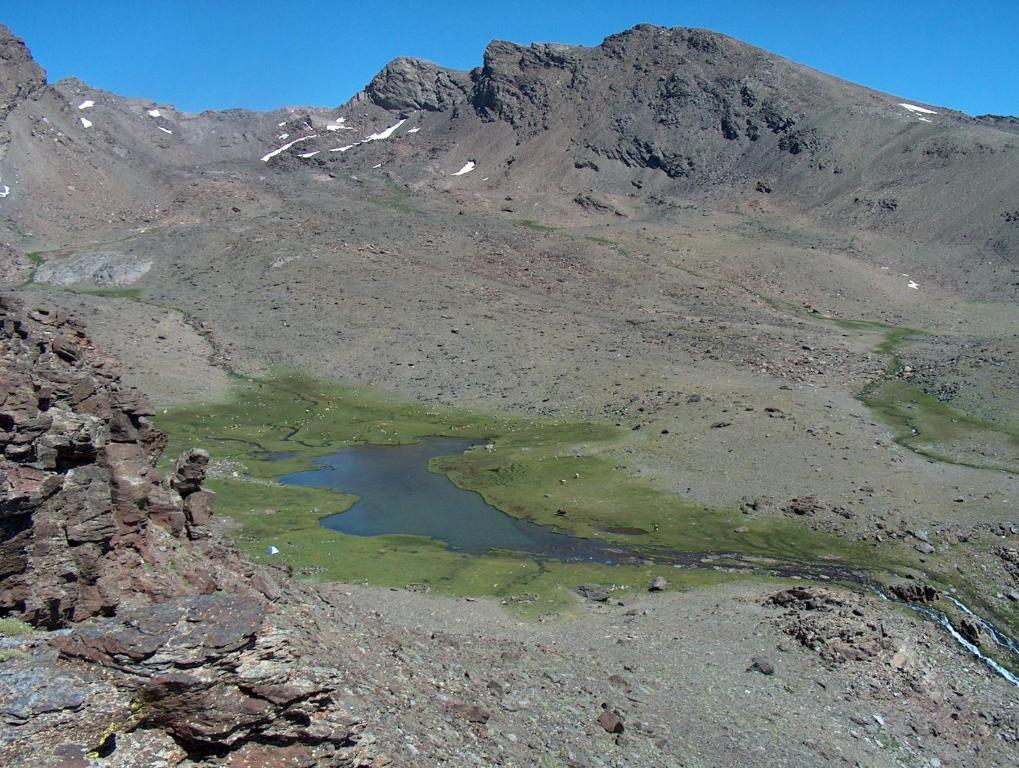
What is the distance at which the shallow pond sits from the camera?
3806cm

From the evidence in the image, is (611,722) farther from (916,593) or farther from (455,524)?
(455,524)

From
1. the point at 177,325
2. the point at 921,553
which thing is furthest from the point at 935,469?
the point at 177,325

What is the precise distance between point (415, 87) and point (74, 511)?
194 meters

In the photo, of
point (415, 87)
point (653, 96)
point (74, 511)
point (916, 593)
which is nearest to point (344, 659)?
point (74, 511)

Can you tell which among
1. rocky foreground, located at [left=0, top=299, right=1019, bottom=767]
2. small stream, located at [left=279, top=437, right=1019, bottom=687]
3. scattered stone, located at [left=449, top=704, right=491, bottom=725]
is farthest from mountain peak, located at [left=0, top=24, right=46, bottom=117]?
scattered stone, located at [left=449, top=704, right=491, bottom=725]

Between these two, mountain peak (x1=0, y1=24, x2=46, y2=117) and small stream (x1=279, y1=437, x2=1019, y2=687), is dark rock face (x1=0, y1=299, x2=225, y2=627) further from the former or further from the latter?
mountain peak (x1=0, y1=24, x2=46, y2=117)

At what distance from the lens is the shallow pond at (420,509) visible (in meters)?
38.1

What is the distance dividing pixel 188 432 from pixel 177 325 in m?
30.2

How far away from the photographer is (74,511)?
16484 millimetres

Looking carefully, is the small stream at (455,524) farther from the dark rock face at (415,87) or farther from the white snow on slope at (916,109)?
the dark rock face at (415,87)

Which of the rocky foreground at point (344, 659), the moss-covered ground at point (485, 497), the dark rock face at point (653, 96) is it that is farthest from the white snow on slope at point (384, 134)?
the rocky foreground at point (344, 659)

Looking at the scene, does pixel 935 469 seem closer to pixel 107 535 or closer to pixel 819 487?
pixel 819 487

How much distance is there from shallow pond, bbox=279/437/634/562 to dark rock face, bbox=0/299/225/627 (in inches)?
719

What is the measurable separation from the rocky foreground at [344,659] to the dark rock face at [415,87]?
172843 millimetres
